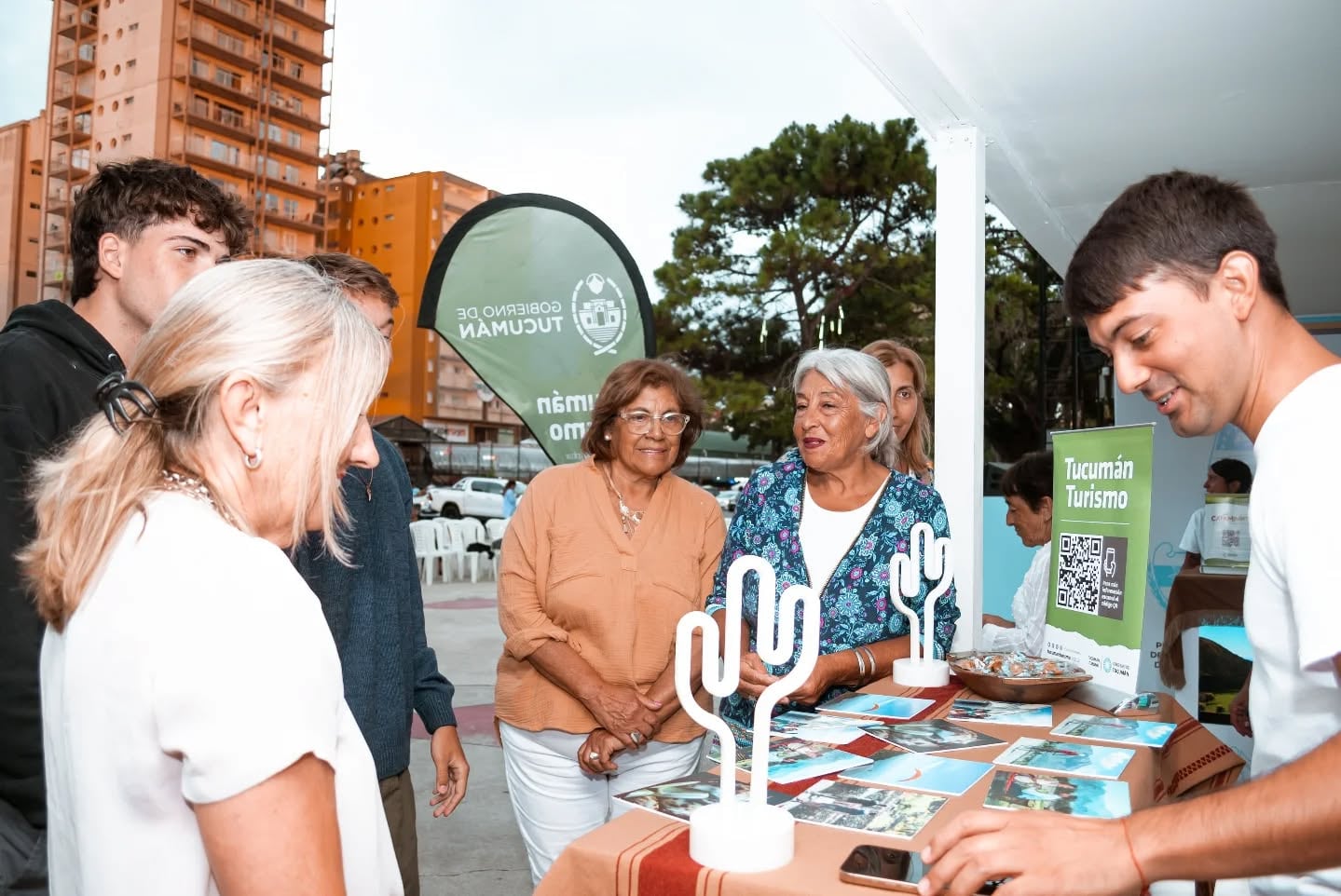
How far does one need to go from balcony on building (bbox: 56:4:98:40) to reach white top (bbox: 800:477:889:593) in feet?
73.3

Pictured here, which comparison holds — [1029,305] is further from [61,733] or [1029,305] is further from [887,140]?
[61,733]

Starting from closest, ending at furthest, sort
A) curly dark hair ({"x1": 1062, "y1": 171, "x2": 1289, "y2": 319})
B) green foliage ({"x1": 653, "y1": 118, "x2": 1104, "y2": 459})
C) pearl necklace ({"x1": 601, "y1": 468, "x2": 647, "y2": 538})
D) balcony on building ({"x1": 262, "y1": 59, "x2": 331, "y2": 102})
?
curly dark hair ({"x1": 1062, "y1": 171, "x2": 1289, "y2": 319}) → pearl necklace ({"x1": 601, "y1": 468, "x2": 647, "y2": 538}) → green foliage ({"x1": 653, "y1": 118, "x2": 1104, "y2": 459}) → balcony on building ({"x1": 262, "y1": 59, "x2": 331, "y2": 102})

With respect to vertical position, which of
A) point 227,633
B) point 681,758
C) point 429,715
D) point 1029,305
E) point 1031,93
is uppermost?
point 1029,305

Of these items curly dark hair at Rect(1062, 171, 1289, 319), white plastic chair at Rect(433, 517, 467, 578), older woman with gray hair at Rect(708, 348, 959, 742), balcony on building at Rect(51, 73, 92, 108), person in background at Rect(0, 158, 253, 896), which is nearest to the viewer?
curly dark hair at Rect(1062, 171, 1289, 319)

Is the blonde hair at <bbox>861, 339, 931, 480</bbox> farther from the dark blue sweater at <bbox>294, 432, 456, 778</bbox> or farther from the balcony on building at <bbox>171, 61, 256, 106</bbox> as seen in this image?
the balcony on building at <bbox>171, 61, 256, 106</bbox>

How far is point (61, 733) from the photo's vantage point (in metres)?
0.84

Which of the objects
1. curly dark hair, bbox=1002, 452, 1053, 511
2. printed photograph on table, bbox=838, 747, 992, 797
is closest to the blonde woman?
printed photograph on table, bbox=838, 747, 992, 797

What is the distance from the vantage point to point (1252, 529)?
103 cm

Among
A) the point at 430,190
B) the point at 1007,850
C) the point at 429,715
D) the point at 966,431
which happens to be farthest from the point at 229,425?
the point at 430,190

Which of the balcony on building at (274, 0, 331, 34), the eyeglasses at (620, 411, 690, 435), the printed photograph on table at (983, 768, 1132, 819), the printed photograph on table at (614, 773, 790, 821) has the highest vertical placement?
the balcony on building at (274, 0, 331, 34)

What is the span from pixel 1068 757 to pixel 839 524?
34.6 inches

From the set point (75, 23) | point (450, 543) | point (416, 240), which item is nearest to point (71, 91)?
point (75, 23)

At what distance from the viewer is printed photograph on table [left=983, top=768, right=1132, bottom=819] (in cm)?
128

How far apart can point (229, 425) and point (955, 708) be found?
1556 millimetres
